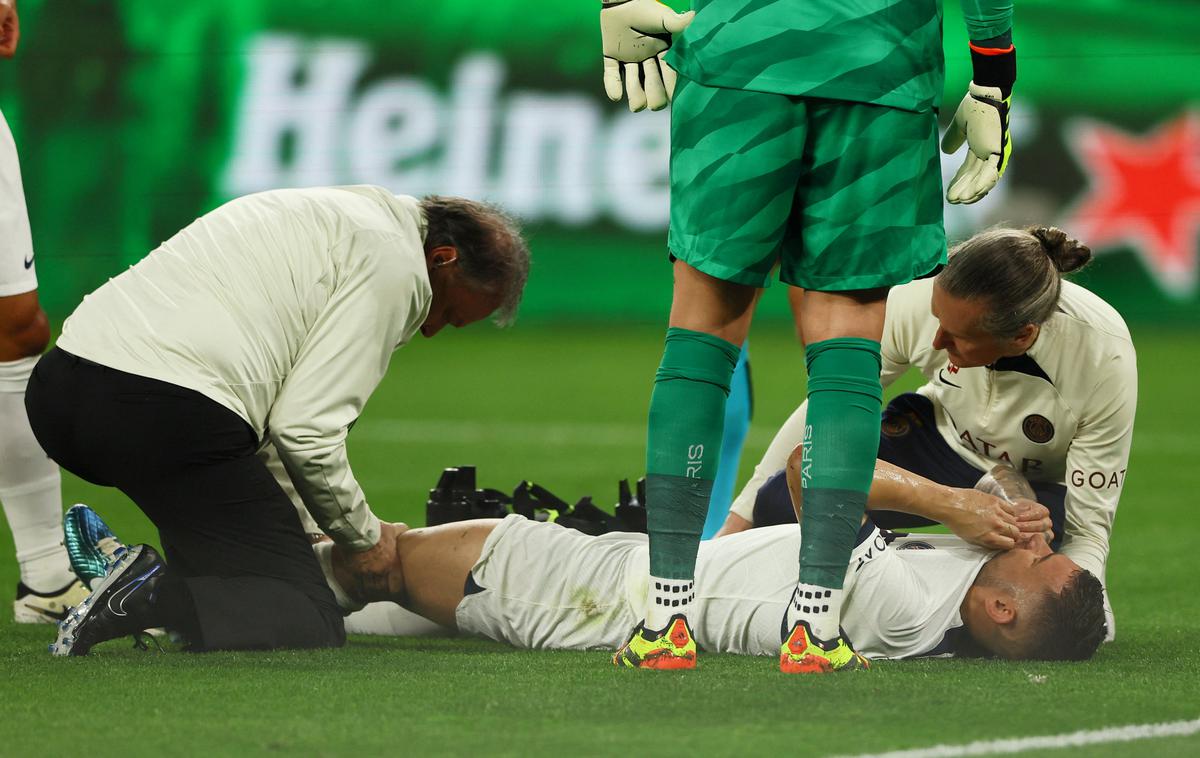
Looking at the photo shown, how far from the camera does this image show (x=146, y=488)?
12.1 ft

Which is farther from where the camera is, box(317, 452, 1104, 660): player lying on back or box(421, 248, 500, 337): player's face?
box(421, 248, 500, 337): player's face

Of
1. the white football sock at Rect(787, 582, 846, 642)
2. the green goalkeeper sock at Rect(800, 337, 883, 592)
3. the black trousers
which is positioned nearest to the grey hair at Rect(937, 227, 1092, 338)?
the green goalkeeper sock at Rect(800, 337, 883, 592)

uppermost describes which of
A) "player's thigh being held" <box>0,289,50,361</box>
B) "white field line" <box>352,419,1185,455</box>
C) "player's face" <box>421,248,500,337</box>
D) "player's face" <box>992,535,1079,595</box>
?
"player's face" <box>421,248,500,337</box>

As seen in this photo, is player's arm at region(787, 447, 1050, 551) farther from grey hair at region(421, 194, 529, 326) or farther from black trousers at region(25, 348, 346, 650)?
black trousers at region(25, 348, 346, 650)

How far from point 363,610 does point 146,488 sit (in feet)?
2.04

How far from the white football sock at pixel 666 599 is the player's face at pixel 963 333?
3.03 ft

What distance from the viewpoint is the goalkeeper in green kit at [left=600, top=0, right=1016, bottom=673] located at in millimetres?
3182

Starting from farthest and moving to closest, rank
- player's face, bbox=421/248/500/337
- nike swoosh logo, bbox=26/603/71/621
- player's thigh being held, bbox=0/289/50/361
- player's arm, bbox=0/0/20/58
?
player's arm, bbox=0/0/20/58 < player's thigh being held, bbox=0/289/50/361 < nike swoosh logo, bbox=26/603/71/621 < player's face, bbox=421/248/500/337

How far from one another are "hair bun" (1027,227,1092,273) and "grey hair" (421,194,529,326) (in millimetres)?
1138

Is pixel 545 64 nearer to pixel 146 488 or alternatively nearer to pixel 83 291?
pixel 83 291

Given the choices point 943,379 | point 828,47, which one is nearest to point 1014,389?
point 943,379

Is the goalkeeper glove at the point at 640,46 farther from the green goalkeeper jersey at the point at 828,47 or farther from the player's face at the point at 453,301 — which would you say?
the player's face at the point at 453,301

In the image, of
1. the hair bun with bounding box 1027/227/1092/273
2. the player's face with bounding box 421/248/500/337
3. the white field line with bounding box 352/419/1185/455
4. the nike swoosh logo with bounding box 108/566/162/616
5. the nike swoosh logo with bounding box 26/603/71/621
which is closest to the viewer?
the nike swoosh logo with bounding box 108/566/162/616

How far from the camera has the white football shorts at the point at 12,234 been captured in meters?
4.22
